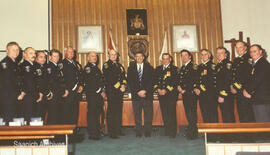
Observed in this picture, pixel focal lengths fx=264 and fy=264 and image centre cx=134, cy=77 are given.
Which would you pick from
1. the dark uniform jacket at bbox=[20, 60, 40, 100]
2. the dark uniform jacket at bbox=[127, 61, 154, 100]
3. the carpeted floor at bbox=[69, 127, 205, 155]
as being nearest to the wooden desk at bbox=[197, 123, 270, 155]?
the carpeted floor at bbox=[69, 127, 205, 155]

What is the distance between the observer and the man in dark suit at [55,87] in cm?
416

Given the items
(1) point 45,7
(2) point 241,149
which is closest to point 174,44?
(1) point 45,7

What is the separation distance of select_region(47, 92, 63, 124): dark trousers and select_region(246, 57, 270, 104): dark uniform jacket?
113 inches

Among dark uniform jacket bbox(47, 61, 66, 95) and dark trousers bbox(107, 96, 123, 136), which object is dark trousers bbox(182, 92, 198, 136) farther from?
dark uniform jacket bbox(47, 61, 66, 95)

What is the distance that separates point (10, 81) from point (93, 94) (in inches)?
51.8

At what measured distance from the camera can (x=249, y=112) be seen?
3.84m

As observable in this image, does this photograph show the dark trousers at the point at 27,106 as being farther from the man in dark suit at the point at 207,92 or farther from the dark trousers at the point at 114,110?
the man in dark suit at the point at 207,92

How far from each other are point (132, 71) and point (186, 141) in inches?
61.6

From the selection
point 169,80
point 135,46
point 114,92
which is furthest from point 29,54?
point 135,46

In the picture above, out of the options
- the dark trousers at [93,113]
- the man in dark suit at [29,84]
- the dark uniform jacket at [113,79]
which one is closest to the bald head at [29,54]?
the man in dark suit at [29,84]

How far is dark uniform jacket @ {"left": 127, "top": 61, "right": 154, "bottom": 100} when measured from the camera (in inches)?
186

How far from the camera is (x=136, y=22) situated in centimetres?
748

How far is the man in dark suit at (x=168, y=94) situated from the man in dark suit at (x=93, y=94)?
107 cm

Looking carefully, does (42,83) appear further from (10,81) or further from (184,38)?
(184,38)
